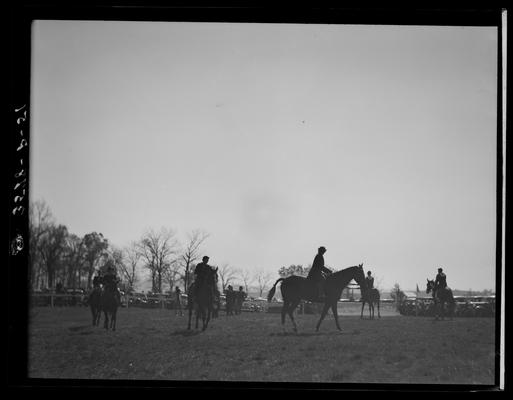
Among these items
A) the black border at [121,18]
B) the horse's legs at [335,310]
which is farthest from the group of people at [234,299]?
the black border at [121,18]

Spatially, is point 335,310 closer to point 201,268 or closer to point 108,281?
point 201,268

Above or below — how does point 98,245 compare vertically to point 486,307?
above

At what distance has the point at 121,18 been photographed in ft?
22.8

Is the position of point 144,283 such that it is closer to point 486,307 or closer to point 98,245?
point 98,245

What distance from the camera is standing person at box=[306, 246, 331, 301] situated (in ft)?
35.7

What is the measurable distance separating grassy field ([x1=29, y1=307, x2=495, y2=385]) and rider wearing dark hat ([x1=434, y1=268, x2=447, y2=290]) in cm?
82

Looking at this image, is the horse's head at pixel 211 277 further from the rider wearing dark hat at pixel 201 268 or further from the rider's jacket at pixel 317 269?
the rider's jacket at pixel 317 269

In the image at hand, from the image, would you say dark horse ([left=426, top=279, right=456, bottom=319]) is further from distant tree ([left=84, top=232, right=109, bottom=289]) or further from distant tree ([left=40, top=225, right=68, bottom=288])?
distant tree ([left=40, top=225, right=68, bottom=288])

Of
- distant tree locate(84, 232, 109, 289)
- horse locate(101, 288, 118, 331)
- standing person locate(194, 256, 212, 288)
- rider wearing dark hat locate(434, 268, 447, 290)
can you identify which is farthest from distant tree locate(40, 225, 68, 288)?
rider wearing dark hat locate(434, 268, 447, 290)

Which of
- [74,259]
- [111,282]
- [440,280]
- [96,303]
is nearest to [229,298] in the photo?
[111,282]

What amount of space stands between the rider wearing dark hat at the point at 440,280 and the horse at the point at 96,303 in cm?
684
